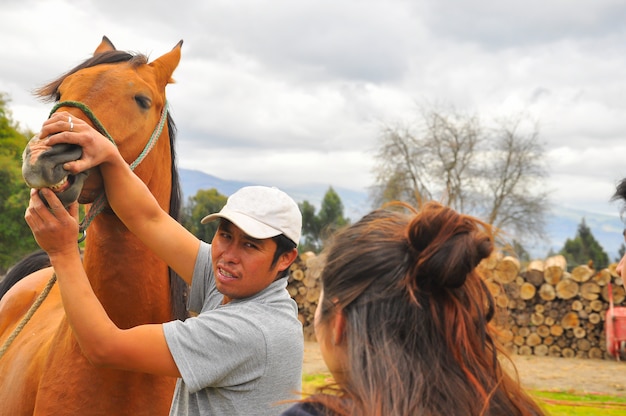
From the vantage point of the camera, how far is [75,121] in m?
1.99

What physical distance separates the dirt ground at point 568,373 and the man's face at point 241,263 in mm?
7237

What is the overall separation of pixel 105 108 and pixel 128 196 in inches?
14.8

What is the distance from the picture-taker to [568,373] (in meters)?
10.6

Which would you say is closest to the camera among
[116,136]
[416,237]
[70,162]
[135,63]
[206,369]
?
[416,237]

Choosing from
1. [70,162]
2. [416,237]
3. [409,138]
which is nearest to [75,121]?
[70,162]

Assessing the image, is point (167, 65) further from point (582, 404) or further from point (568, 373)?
point (568, 373)

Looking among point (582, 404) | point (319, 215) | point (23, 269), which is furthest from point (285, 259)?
point (319, 215)

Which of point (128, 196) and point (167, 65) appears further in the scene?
point (167, 65)

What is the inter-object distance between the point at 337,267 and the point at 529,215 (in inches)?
1038

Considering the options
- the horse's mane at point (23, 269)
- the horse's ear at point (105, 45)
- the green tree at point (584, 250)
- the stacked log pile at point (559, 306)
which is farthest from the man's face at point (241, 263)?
the green tree at point (584, 250)

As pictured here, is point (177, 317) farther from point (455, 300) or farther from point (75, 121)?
point (455, 300)

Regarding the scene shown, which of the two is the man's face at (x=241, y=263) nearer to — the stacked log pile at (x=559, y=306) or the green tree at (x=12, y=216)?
the stacked log pile at (x=559, y=306)

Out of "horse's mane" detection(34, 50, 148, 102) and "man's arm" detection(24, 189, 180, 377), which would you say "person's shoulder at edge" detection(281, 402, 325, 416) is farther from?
"horse's mane" detection(34, 50, 148, 102)

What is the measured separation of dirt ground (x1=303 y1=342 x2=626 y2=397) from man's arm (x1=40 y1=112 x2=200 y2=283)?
7.11 meters
